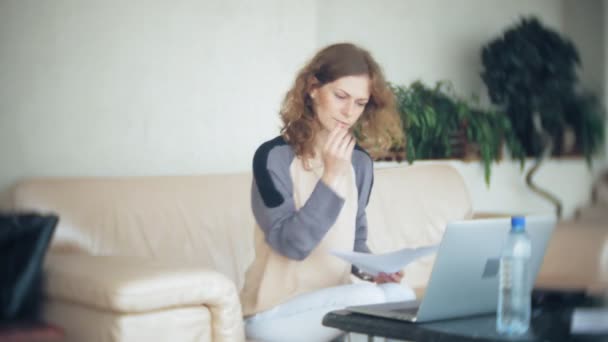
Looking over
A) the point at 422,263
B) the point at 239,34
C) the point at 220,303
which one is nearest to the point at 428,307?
the point at 220,303

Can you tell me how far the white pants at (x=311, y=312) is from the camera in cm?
180

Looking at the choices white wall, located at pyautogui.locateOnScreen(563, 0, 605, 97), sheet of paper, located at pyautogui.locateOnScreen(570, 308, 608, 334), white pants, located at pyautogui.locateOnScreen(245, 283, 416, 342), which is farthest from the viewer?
white wall, located at pyautogui.locateOnScreen(563, 0, 605, 97)

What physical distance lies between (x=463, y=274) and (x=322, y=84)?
2.81 ft

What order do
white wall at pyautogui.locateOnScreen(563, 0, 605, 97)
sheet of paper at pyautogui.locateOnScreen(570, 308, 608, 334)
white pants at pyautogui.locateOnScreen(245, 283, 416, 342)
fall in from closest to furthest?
sheet of paper at pyautogui.locateOnScreen(570, 308, 608, 334), white pants at pyautogui.locateOnScreen(245, 283, 416, 342), white wall at pyautogui.locateOnScreen(563, 0, 605, 97)

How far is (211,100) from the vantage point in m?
2.25

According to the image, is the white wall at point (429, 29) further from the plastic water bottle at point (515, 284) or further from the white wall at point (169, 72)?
the plastic water bottle at point (515, 284)

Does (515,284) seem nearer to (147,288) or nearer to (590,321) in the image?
(590,321)

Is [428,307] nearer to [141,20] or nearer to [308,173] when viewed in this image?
[308,173]

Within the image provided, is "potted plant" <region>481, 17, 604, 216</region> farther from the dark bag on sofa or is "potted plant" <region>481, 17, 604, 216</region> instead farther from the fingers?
the dark bag on sofa

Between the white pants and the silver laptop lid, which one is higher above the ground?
the silver laptop lid

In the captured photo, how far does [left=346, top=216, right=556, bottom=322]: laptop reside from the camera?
143cm

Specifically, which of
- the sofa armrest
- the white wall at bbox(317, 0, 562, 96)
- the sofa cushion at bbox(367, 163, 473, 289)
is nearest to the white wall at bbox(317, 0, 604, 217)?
the white wall at bbox(317, 0, 562, 96)

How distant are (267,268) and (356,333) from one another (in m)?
0.44

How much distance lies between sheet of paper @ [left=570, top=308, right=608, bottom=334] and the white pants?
454mm
